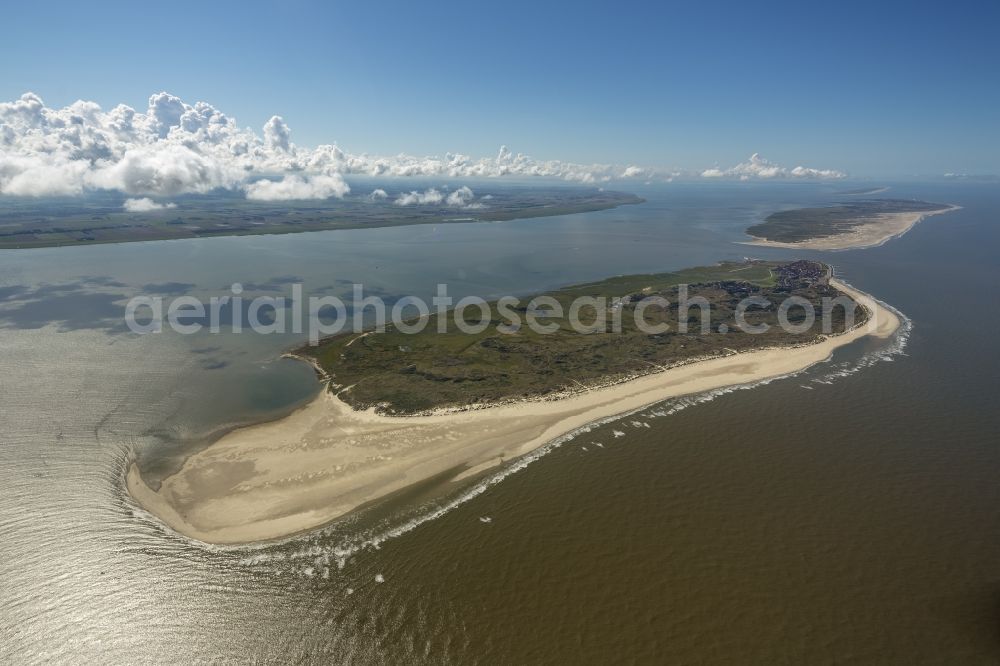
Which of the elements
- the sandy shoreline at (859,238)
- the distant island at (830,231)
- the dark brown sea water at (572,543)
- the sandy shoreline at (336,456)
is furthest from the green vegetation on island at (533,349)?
the distant island at (830,231)

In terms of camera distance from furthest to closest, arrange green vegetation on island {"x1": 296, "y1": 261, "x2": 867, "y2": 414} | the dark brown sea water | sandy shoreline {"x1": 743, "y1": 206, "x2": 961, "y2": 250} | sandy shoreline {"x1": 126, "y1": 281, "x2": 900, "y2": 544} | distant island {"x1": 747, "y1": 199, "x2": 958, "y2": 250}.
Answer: distant island {"x1": 747, "y1": 199, "x2": 958, "y2": 250} → sandy shoreline {"x1": 743, "y1": 206, "x2": 961, "y2": 250} → green vegetation on island {"x1": 296, "y1": 261, "x2": 867, "y2": 414} → sandy shoreline {"x1": 126, "y1": 281, "x2": 900, "y2": 544} → the dark brown sea water

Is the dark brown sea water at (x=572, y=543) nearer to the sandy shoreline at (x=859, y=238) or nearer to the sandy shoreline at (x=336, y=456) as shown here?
the sandy shoreline at (x=336, y=456)

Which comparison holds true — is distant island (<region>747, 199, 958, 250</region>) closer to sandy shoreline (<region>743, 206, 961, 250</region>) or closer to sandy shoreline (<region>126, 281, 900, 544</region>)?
sandy shoreline (<region>743, 206, 961, 250</region>)

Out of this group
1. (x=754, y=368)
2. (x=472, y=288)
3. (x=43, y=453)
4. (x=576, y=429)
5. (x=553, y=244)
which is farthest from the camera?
(x=553, y=244)

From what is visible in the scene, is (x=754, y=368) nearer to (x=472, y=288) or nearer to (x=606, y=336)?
(x=606, y=336)

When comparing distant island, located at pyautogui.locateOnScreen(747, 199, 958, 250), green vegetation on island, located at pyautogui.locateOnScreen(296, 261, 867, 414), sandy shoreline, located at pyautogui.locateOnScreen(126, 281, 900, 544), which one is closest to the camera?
sandy shoreline, located at pyautogui.locateOnScreen(126, 281, 900, 544)

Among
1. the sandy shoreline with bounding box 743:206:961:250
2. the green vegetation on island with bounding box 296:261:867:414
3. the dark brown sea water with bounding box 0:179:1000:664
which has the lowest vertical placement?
the dark brown sea water with bounding box 0:179:1000:664

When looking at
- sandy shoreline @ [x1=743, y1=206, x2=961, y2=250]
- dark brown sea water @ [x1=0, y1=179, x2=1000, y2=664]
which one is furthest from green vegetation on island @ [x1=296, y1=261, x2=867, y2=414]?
sandy shoreline @ [x1=743, y1=206, x2=961, y2=250]

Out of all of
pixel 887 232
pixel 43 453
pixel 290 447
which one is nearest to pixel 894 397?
pixel 290 447
